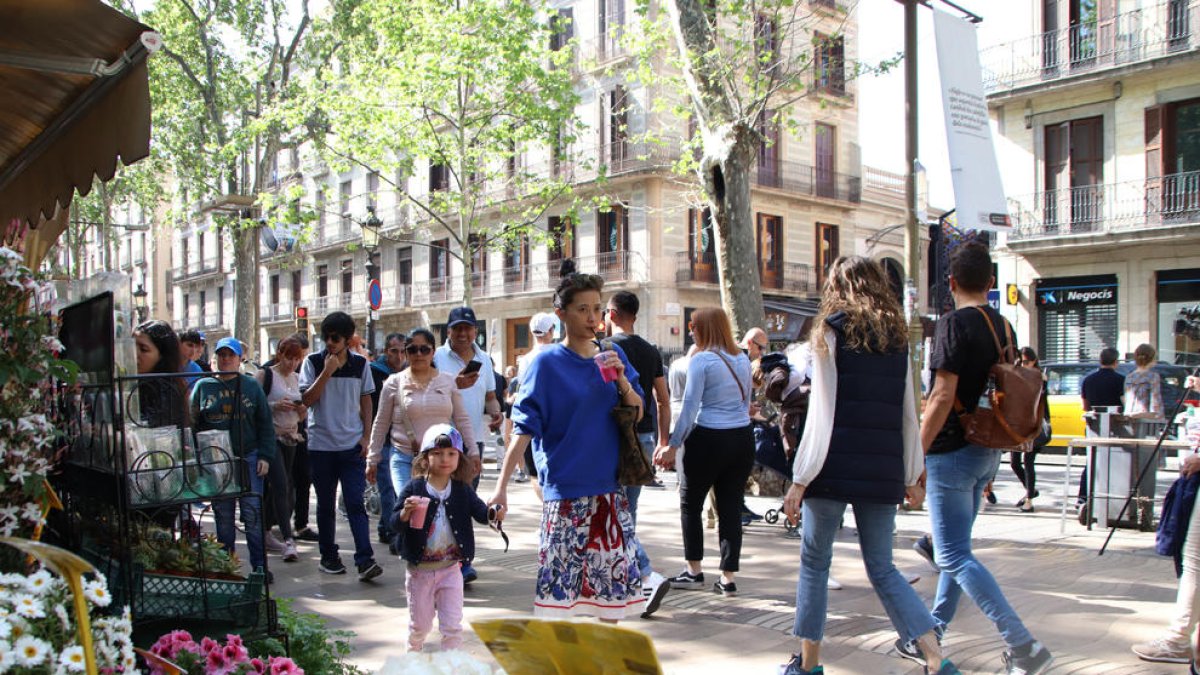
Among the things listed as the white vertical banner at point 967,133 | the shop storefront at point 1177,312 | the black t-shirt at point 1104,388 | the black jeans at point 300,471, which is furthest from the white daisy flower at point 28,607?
the shop storefront at point 1177,312

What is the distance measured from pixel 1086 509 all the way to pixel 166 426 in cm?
847

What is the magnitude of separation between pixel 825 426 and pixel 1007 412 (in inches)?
35.6

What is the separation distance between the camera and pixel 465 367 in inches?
293

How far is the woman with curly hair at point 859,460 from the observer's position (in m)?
4.12

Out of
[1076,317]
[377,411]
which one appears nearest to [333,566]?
[377,411]

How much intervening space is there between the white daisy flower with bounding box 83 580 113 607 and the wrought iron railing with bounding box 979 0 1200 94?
22922 millimetres

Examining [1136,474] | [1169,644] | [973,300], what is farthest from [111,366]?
[1136,474]

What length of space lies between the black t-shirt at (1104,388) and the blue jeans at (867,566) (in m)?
8.09

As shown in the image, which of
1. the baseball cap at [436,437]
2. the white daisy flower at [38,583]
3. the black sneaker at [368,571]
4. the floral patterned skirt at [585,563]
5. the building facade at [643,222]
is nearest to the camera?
the white daisy flower at [38,583]

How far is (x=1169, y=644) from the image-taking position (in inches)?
178

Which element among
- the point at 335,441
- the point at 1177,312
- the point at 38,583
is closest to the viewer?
the point at 38,583

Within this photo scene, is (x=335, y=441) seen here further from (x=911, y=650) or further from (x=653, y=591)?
(x=911, y=650)

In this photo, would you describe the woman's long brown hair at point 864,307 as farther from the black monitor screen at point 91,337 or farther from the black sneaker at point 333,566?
the black sneaker at point 333,566

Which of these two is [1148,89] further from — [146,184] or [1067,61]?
[146,184]
